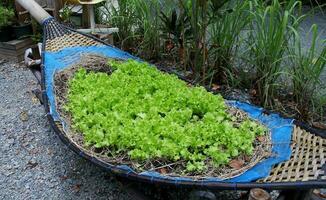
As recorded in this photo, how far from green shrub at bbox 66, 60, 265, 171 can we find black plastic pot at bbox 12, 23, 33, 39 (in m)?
1.76

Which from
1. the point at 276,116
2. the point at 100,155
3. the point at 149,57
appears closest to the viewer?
the point at 100,155

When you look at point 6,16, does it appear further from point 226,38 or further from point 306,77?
point 306,77

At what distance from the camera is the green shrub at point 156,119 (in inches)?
69.4

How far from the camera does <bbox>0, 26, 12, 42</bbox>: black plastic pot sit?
3833mm

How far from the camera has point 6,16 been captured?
3855 millimetres

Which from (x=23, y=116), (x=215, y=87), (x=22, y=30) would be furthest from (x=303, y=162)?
(x=22, y=30)

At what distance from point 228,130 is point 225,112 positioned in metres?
0.26

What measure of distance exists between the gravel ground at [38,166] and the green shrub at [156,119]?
290 millimetres

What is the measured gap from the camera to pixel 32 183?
7.18 ft

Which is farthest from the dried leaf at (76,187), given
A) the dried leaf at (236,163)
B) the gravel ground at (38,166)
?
the dried leaf at (236,163)

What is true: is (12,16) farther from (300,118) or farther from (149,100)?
(300,118)

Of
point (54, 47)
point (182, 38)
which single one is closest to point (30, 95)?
point (54, 47)

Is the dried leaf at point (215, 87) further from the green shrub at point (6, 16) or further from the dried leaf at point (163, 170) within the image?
the green shrub at point (6, 16)

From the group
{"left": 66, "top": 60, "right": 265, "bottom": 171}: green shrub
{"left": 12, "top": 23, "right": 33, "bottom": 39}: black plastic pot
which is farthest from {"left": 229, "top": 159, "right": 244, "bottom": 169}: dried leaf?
{"left": 12, "top": 23, "right": 33, "bottom": 39}: black plastic pot
